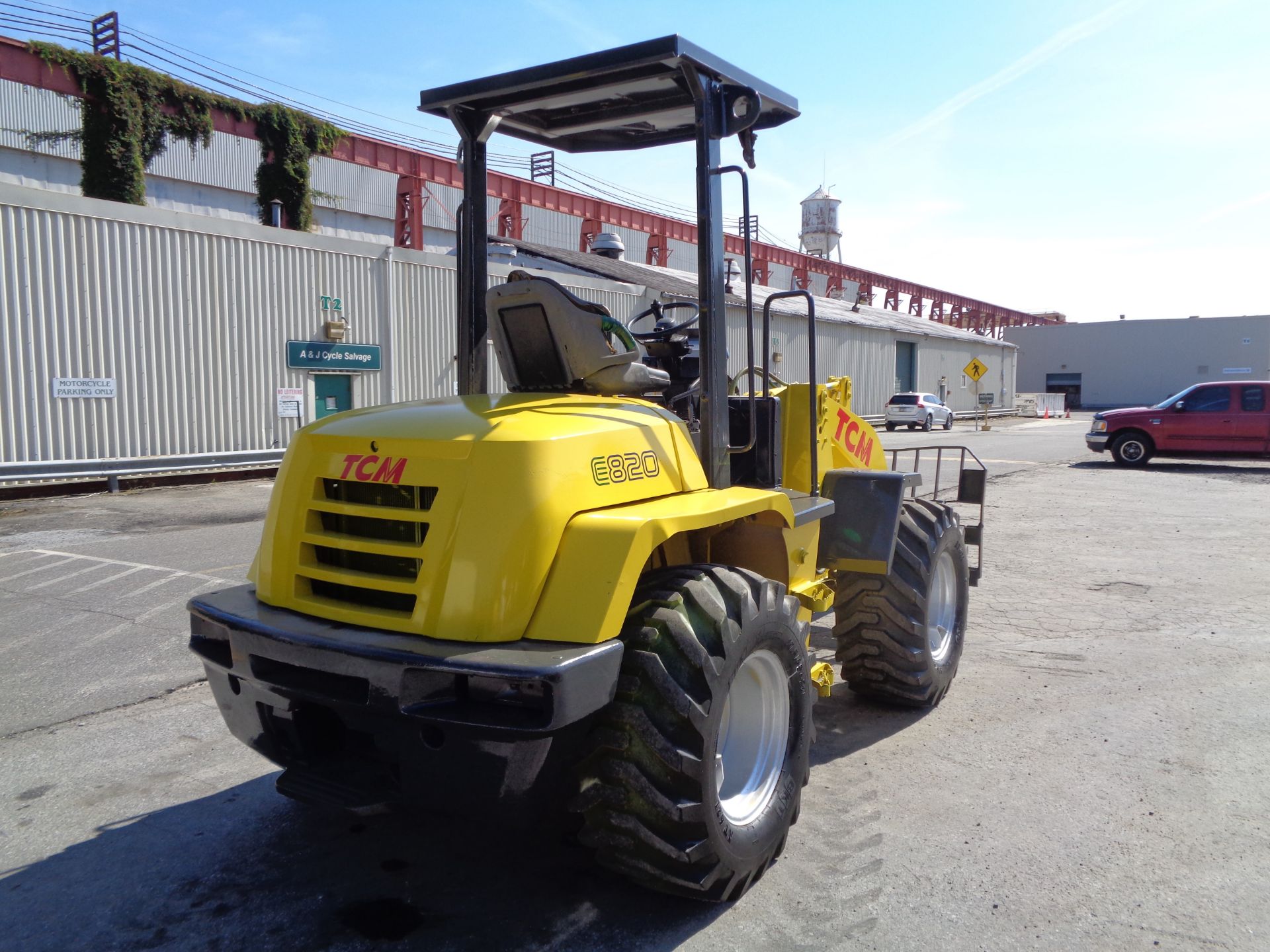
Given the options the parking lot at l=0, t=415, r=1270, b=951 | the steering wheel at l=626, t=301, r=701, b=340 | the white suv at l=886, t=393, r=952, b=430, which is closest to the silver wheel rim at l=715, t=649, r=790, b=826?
the parking lot at l=0, t=415, r=1270, b=951

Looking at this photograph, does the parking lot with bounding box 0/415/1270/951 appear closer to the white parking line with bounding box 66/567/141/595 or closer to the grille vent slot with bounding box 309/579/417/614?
the white parking line with bounding box 66/567/141/595

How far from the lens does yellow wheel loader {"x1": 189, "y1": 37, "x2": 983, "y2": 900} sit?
2613 millimetres

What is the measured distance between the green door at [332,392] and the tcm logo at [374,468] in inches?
566

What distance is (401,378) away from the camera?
1812 cm

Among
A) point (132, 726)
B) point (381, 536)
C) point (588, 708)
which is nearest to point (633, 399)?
point (381, 536)

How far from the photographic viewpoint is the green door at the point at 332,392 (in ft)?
55.5

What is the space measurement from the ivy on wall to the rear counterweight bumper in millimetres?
17535

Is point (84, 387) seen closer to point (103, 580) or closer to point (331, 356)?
point (331, 356)

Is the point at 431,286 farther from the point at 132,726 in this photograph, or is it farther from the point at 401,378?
the point at 132,726

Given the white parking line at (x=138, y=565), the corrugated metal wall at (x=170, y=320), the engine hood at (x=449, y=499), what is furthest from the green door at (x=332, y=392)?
the engine hood at (x=449, y=499)

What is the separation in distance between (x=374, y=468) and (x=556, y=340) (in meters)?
A: 0.92

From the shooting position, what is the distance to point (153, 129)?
1825 cm

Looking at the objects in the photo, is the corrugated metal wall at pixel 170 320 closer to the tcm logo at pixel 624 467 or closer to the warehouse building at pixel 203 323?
the warehouse building at pixel 203 323

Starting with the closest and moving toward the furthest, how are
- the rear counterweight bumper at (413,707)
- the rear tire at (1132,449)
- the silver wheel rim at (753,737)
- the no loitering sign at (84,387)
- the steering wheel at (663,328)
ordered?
the rear counterweight bumper at (413,707) → the silver wheel rim at (753,737) → the steering wheel at (663,328) → the no loitering sign at (84,387) → the rear tire at (1132,449)
